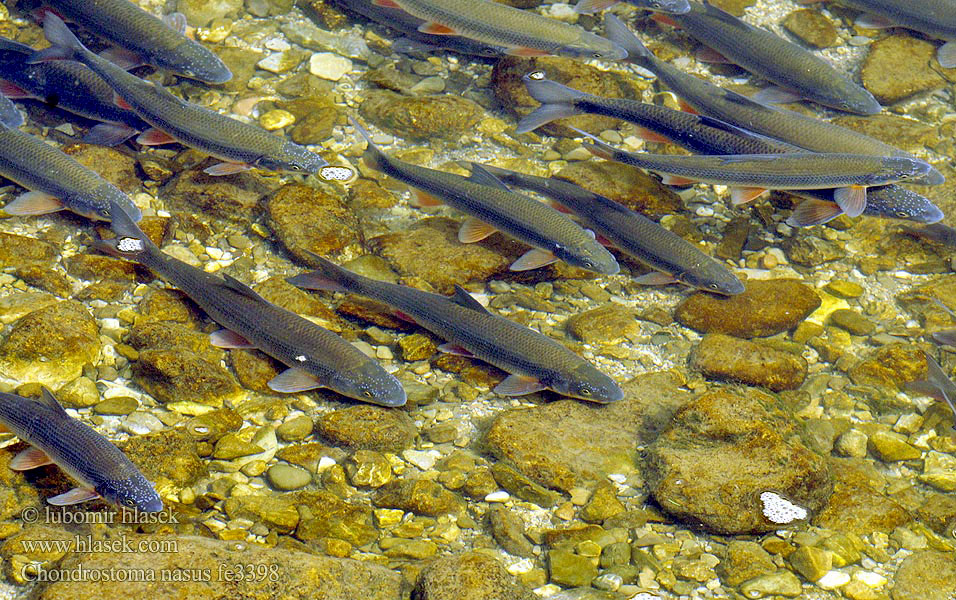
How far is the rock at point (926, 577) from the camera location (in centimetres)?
411

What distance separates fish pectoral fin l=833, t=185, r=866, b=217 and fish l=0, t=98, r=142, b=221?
18.6 feet

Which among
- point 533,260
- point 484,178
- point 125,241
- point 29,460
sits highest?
point 484,178

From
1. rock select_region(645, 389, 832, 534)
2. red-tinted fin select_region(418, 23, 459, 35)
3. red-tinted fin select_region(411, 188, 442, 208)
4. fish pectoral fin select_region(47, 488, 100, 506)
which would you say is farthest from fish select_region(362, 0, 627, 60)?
fish pectoral fin select_region(47, 488, 100, 506)

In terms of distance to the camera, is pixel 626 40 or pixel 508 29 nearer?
pixel 508 29

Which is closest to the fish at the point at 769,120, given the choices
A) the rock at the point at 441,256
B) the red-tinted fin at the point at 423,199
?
the rock at the point at 441,256

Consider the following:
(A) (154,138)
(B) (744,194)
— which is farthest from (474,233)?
(A) (154,138)

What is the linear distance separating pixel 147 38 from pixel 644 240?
5.03 m

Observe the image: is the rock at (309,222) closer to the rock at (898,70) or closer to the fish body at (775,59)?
the fish body at (775,59)

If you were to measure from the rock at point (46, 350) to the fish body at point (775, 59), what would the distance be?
6756mm

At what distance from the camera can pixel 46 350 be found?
4883 millimetres

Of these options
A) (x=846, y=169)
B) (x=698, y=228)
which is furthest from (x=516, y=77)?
(x=846, y=169)

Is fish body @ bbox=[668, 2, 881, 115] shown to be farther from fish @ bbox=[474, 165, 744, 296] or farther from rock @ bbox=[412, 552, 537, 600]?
rock @ bbox=[412, 552, 537, 600]

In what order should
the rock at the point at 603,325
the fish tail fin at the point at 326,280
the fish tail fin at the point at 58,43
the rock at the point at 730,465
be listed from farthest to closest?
1. the fish tail fin at the point at 58,43
2. the rock at the point at 603,325
3. the fish tail fin at the point at 326,280
4. the rock at the point at 730,465

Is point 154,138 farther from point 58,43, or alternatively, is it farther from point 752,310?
point 752,310
